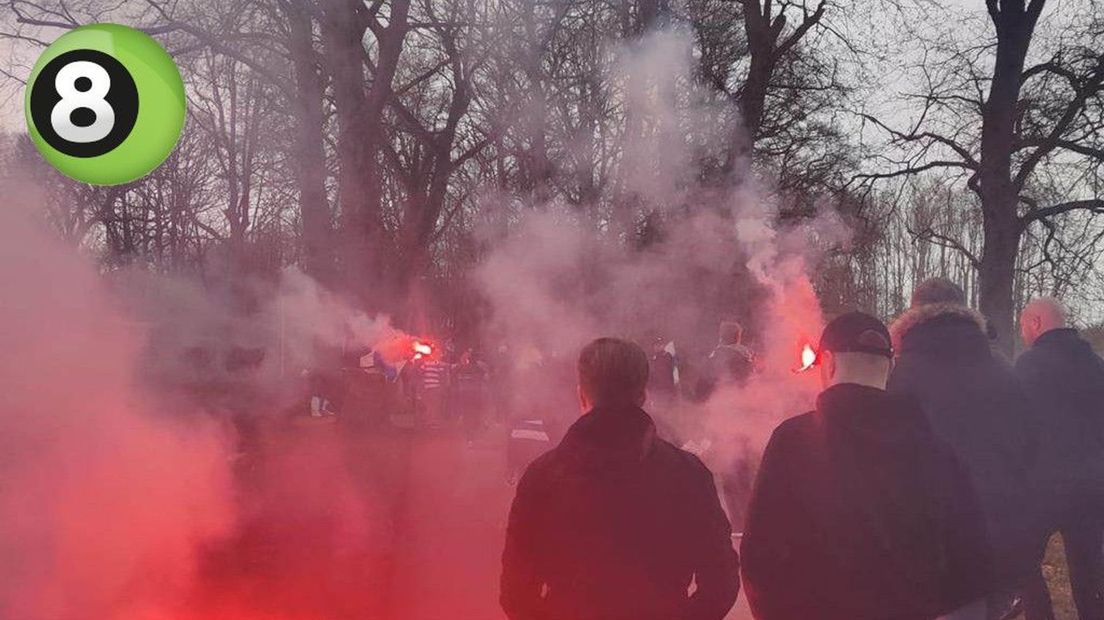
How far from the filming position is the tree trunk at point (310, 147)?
1178 cm

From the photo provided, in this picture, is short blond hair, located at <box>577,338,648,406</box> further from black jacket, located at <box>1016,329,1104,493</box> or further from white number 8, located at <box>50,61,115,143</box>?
white number 8, located at <box>50,61,115,143</box>

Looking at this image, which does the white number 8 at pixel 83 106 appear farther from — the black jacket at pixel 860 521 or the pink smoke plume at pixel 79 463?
the black jacket at pixel 860 521

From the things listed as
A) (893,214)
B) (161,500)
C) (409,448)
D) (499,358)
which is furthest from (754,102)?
(161,500)

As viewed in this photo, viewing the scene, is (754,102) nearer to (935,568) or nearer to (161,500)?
(161,500)

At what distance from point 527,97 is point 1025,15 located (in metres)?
6.12

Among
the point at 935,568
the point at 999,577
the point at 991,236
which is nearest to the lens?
the point at 935,568

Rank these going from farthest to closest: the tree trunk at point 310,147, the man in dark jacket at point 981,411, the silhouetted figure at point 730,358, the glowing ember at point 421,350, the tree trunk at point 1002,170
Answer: the glowing ember at point 421,350
the tree trunk at point 310,147
the tree trunk at point 1002,170
the silhouetted figure at point 730,358
the man in dark jacket at point 981,411

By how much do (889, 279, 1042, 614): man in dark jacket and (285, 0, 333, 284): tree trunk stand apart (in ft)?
31.3

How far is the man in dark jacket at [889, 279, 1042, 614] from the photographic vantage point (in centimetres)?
341

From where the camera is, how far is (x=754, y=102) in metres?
10.9

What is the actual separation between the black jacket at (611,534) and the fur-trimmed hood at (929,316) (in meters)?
1.47

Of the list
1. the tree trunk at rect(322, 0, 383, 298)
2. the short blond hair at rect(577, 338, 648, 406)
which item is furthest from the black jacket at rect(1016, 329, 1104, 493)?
the tree trunk at rect(322, 0, 383, 298)

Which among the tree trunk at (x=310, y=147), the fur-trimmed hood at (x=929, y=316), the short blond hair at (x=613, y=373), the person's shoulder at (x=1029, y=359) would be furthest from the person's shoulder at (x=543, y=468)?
the tree trunk at (x=310, y=147)

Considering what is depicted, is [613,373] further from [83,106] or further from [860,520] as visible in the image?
[83,106]
